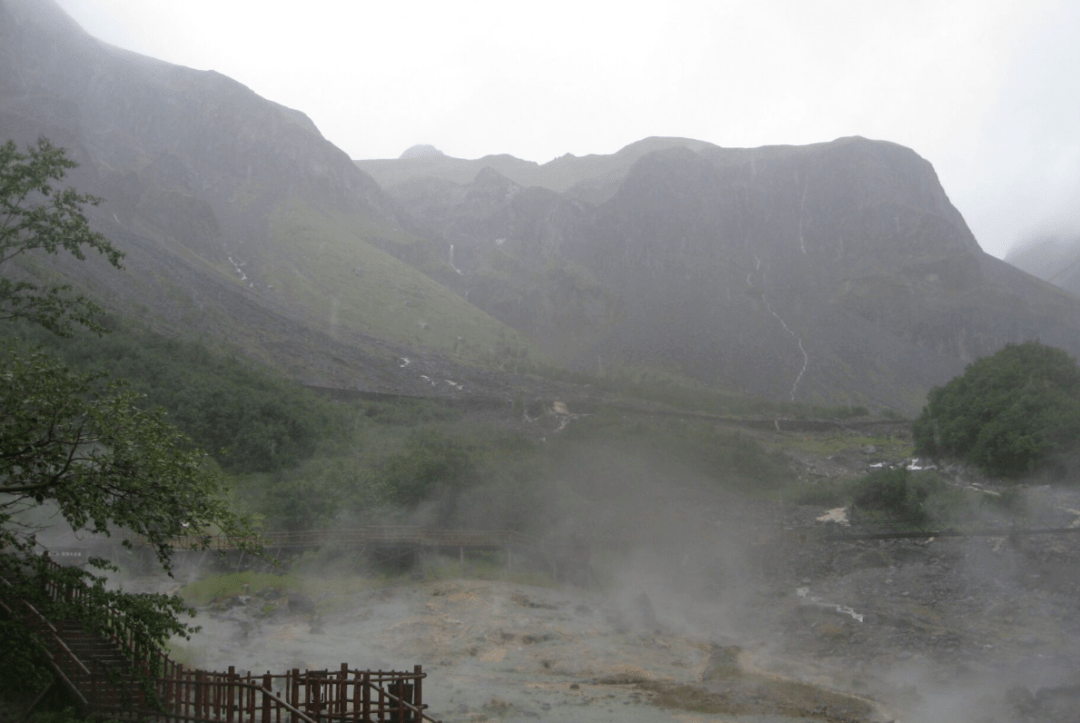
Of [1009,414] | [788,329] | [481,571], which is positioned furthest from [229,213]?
[1009,414]

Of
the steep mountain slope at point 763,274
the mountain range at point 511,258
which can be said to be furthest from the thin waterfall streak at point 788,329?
the mountain range at point 511,258

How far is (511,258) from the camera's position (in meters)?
160

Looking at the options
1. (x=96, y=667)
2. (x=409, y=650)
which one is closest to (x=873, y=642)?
(x=409, y=650)

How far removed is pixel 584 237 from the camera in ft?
529

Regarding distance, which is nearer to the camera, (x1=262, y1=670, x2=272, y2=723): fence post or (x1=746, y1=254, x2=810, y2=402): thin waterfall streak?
(x1=262, y1=670, x2=272, y2=723): fence post

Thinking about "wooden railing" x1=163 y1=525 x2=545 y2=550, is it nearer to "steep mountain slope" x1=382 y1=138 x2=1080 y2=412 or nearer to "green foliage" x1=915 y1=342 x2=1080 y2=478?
"green foliage" x1=915 y1=342 x2=1080 y2=478

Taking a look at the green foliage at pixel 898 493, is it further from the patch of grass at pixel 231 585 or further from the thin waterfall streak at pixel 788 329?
the thin waterfall streak at pixel 788 329

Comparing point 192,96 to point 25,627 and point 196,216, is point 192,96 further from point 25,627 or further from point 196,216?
point 25,627

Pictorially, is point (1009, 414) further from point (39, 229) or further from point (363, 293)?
point (363, 293)

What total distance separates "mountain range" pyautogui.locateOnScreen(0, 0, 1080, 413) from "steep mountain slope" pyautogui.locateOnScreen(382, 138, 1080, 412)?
→ 456 millimetres

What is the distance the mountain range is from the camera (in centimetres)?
9106

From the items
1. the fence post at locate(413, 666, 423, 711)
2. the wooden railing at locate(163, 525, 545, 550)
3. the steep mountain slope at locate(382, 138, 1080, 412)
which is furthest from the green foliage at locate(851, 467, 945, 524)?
the steep mountain slope at locate(382, 138, 1080, 412)

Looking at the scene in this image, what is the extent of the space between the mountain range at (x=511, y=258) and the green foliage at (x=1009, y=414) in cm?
3811

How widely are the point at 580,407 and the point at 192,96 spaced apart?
376ft
